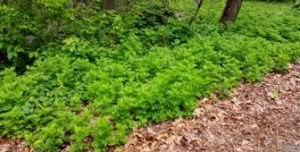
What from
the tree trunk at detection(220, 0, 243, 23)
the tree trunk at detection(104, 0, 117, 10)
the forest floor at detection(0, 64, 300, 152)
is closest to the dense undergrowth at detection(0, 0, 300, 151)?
the forest floor at detection(0, 64, 300, 152)

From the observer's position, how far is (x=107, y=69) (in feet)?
18.1

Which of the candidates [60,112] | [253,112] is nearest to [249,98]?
[253,112]

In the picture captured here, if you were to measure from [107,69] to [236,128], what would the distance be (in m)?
2.20

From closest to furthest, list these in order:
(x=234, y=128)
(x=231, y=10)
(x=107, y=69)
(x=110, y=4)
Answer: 1. (x=234, y=128)
2. (x=107, y=69)
3. (x=110, y=4)
4. (x=231, y=10)

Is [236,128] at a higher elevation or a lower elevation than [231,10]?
lower

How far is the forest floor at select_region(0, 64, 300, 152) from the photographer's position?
4.22 metres

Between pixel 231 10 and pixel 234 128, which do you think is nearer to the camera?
pixel 234 128

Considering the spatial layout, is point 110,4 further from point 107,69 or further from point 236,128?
point 236,128

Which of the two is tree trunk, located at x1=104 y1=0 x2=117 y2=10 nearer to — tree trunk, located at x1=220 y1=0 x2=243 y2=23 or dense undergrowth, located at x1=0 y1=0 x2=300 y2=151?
dense undergrowth, located at x1=0 y1=0 x2=300 y2=151

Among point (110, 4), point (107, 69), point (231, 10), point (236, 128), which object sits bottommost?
point (236, 128)

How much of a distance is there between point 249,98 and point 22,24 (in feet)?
13.6

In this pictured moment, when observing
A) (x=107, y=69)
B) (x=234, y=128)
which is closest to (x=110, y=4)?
(x=107, y=69)

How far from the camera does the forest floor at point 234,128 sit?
4223mm

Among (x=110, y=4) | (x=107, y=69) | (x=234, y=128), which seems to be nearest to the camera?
(x=234, y=128)
